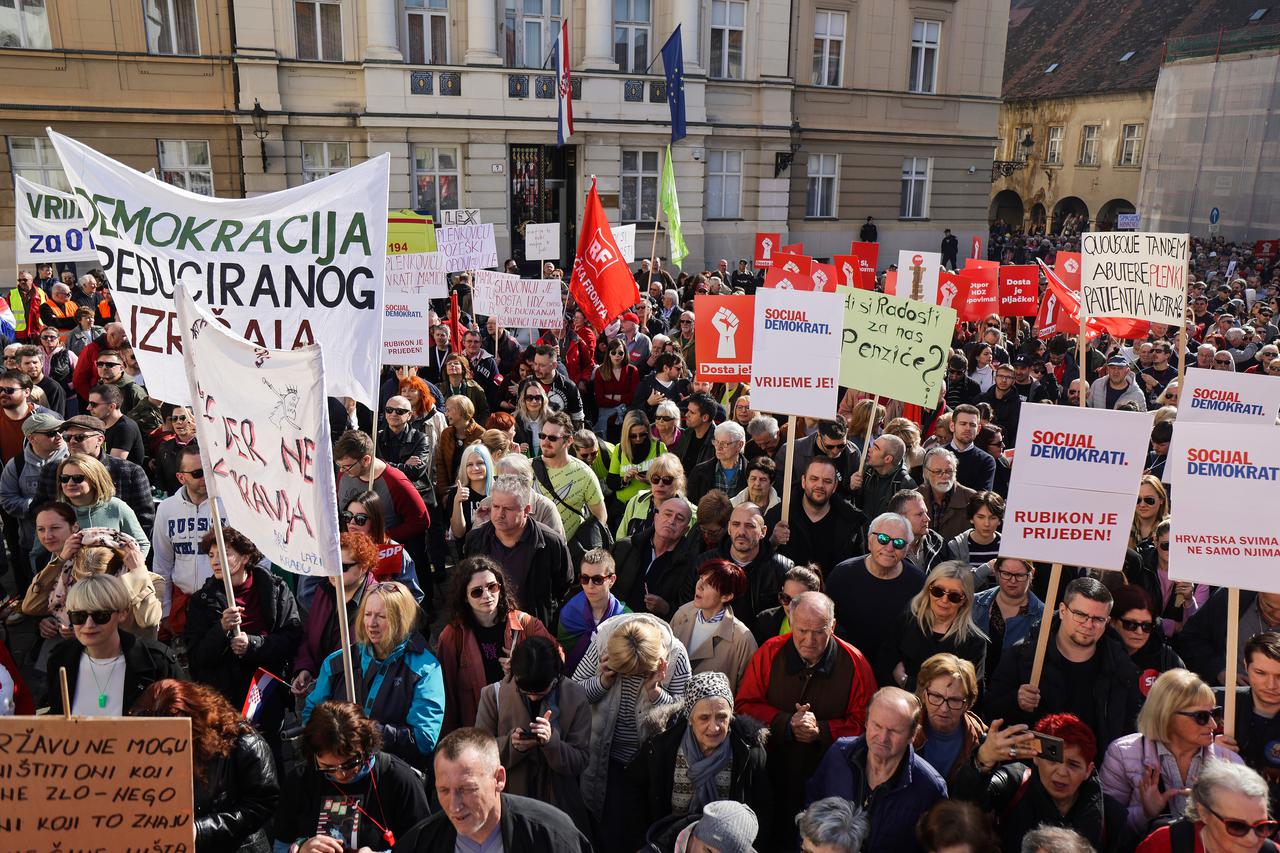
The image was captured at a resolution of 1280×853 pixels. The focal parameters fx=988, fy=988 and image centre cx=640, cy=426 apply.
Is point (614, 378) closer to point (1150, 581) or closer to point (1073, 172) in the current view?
point (1150, 581)

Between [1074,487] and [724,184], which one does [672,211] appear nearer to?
[724,184]

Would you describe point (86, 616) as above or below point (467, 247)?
below

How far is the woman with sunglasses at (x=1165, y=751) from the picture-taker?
370cm

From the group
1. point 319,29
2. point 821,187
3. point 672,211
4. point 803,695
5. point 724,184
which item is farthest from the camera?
point 821,187

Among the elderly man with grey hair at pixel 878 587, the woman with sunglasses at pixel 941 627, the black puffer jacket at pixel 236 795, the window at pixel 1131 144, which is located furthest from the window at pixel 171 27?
the window at pixel 1131 144

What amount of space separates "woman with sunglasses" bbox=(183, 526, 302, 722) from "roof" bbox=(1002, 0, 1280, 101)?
45264 mm

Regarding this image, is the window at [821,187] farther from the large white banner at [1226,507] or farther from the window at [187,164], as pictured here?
the large white banner at [1226,507]

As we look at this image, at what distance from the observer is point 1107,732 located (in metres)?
4.19

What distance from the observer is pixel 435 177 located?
938 inches

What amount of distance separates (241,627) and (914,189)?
28.3 meters

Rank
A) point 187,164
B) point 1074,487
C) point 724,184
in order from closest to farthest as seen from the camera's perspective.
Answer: point 1074,487, point 187,164, point 724,184

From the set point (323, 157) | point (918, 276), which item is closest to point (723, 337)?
point (918, 276)

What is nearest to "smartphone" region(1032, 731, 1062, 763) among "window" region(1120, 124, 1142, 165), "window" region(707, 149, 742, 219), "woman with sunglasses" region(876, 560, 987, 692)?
"woman with sunglasses" region(876, 560, 987, 692)

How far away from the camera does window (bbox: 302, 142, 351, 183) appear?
2294cm
